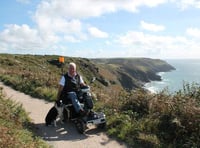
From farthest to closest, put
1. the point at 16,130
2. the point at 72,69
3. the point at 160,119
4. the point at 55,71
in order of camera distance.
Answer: the point at 55,71
the point at 72,69
the point at 160,119
the point at 16,130

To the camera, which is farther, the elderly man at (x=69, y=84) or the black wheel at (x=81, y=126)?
the elderly man at (x=69, y=84)

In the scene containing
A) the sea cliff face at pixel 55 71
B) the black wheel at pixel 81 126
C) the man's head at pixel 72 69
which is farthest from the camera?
the sea cliff face at pixel 55 71

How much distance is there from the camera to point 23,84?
2164cm

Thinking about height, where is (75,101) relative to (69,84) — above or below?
below

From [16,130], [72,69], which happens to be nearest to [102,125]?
[72,69]

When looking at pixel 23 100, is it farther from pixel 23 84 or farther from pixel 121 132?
pixel 121 132

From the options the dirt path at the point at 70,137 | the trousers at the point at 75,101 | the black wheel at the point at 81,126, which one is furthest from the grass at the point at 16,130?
the trousers at the point at 75,101

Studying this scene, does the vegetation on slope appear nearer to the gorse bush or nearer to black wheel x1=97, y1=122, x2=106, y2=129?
the gorse bush

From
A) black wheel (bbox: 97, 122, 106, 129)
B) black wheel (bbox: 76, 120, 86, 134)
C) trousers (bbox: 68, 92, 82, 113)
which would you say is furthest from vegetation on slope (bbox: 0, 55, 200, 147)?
trousers (bbox: 68, 92, 82, 113)

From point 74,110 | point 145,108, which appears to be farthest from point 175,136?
point 74,110

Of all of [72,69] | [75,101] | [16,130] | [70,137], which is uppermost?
[72,69]

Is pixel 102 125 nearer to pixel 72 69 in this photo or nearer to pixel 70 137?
pixel 70 137

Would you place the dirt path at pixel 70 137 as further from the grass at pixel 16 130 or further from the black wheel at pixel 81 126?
the grass at pixel 16 130

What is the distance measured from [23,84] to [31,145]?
13392 mm
